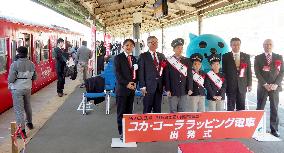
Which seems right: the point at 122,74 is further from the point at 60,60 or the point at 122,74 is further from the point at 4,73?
the point at 60,60

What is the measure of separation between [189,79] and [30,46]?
720 cm

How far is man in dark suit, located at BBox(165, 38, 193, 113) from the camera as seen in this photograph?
605 cm

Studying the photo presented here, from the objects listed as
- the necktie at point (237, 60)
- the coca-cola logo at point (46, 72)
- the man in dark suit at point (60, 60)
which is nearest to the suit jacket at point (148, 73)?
the necktie at point (237, 60)

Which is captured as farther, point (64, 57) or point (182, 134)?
point (64, 57)

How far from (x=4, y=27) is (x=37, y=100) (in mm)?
2659

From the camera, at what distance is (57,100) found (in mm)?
10406

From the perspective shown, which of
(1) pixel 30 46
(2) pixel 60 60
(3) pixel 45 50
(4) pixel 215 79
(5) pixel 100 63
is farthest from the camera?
(5) pixel 100 63

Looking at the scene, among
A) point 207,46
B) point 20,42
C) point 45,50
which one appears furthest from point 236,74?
point 45,50

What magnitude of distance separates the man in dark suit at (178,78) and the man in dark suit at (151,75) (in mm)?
150

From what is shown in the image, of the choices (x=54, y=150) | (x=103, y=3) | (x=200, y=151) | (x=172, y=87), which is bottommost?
→ (x=54, y=150)

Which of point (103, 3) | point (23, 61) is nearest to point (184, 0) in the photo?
point (103, 3)

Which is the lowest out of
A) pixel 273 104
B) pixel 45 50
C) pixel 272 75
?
pixel 273 104

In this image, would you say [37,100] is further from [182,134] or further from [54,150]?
[182,134]

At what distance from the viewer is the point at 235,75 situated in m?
6.40
